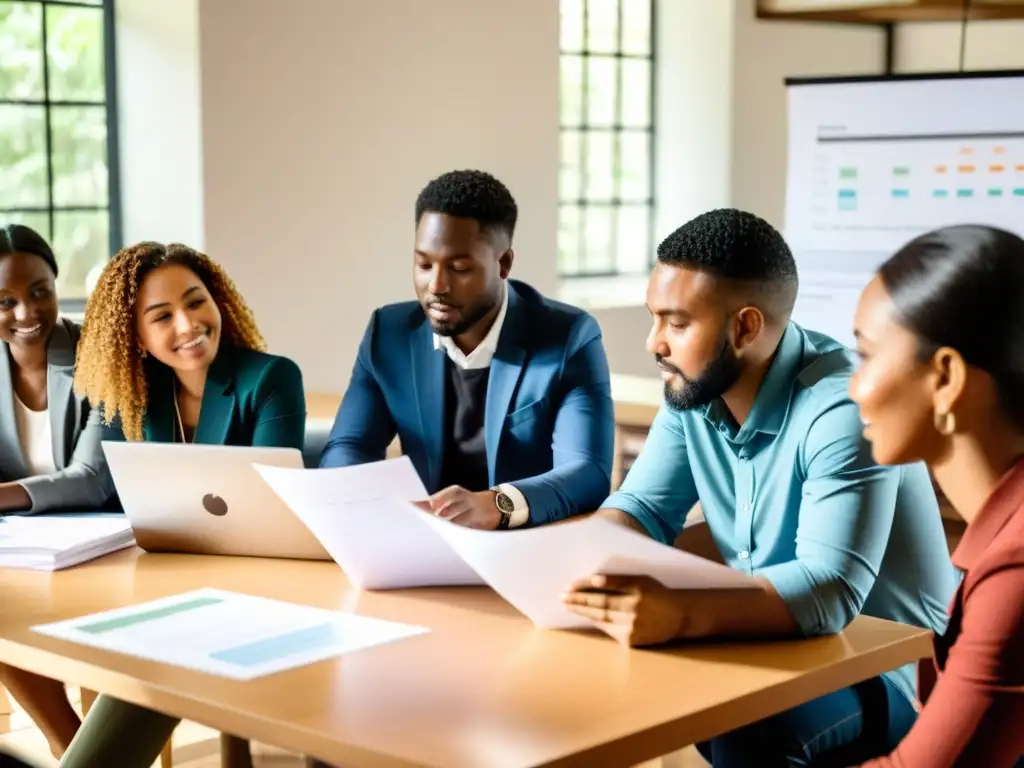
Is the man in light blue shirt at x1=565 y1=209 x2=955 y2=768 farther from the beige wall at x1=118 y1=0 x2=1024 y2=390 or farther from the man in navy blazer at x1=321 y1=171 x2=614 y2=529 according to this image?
the beige wall at x1=118 y1=0 x2=1024 y2=390

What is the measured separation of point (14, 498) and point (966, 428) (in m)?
1.86

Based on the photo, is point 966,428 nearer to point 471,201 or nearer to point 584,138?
point 471,201

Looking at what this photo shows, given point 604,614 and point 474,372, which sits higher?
point 474,372

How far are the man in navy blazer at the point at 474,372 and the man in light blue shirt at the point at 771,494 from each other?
0.55 metres

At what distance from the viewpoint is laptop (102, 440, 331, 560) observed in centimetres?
229

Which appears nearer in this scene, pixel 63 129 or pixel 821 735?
pixel 821 735

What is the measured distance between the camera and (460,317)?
286cm

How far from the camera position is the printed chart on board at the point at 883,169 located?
5.55 meters

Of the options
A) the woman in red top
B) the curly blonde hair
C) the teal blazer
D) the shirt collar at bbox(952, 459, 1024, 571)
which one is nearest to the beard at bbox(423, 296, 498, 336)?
the teal blazer

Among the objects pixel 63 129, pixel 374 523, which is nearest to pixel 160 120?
pixel 63 129

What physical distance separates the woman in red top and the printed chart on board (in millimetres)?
4100

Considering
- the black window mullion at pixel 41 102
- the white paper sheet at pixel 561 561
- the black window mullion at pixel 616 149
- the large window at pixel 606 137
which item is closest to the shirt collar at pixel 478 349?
the white paper sheet at pixel 561 561

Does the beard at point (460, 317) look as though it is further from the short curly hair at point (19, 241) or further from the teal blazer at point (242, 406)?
the short curly hair at point (19, 241)

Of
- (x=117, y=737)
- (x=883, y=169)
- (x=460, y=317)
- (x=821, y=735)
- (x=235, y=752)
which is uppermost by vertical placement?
(x=883, y=169)
